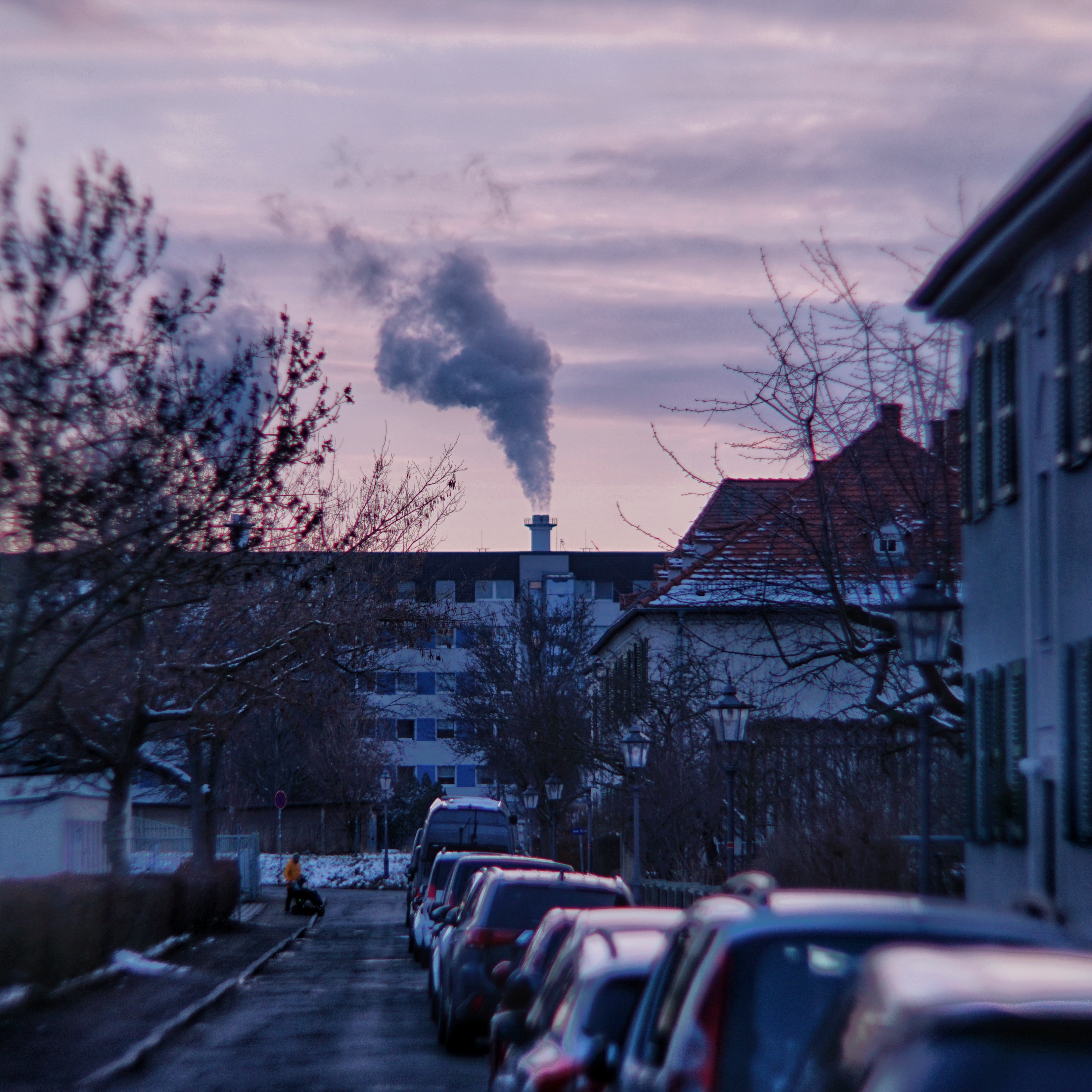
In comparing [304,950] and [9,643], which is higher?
[9,643]

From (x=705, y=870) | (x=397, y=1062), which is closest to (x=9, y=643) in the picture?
(x=397, y=1062)

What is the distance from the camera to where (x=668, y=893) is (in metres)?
27.3

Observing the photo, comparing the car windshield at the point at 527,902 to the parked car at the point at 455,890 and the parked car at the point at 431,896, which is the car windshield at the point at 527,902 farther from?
the parked car at the point at 431,896

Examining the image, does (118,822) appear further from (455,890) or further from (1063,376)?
(1063,376)

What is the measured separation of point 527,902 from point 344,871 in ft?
176

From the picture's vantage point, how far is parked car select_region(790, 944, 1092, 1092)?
9.38 feet

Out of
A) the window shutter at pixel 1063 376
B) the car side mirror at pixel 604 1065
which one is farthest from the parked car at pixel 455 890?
the car side mirror at pixel 604 1065

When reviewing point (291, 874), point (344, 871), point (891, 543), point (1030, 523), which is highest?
point (891, 543)

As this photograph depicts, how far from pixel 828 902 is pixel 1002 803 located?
1004 cm

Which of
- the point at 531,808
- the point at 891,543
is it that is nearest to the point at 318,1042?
the point at 891,543

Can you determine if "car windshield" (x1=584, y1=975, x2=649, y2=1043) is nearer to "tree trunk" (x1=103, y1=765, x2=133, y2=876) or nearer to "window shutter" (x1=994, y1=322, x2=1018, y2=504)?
"window shutter" (x1=994, y1=322, x2=1018, y2=504)

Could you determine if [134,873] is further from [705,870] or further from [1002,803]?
[1002,803]

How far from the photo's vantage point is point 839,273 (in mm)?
21016

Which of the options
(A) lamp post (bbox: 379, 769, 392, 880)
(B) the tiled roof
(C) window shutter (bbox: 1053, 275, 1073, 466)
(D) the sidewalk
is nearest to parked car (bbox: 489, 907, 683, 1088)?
(D) the sidewalk
